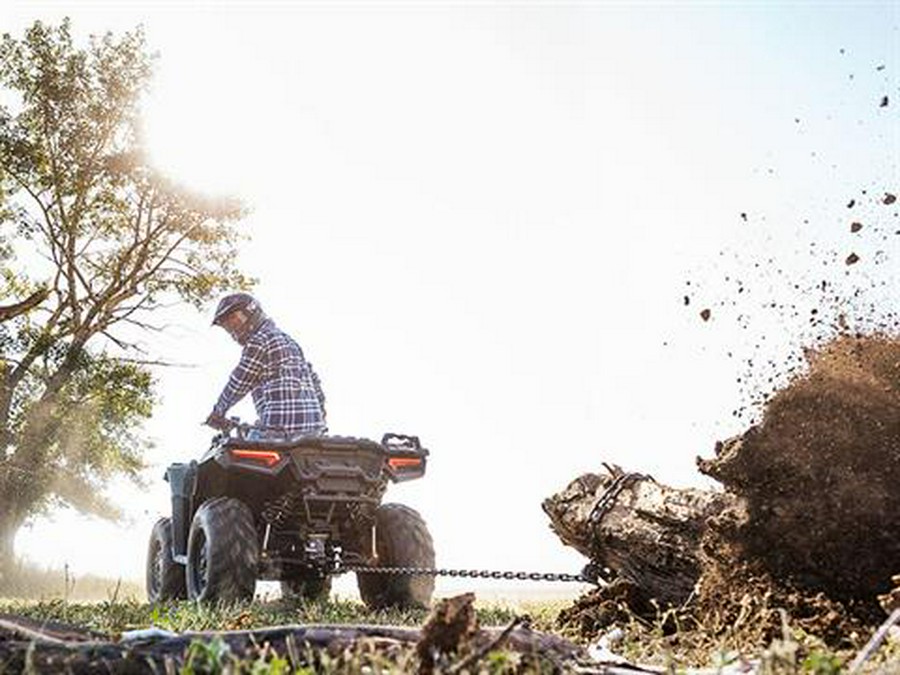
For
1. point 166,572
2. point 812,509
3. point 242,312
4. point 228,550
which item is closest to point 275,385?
point 242,312

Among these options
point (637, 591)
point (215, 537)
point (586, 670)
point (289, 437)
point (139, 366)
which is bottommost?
point (586, 670)

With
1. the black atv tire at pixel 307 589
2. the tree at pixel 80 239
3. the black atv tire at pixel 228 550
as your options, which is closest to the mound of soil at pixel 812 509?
the black atv tire at pixel 228 550

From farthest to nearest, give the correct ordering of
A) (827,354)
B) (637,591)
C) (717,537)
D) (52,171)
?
(52,171) → (637,591) → (827,354) → (717,537)

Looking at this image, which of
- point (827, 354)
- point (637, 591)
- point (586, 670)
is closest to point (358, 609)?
point (637, 591)

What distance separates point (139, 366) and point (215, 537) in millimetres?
16690

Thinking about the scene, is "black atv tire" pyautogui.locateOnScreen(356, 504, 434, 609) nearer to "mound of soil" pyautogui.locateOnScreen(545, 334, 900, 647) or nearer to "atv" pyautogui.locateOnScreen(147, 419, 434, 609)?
"atv" pyautogui.locateOnScreen(147, 419, 434, 609)

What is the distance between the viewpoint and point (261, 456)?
816cm

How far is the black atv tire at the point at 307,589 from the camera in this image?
9164 millimetres

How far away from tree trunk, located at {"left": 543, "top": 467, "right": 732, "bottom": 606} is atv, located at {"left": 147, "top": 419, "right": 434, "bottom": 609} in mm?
1333

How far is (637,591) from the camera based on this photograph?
7.25 metres

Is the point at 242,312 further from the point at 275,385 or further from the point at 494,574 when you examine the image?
the point at 494,574

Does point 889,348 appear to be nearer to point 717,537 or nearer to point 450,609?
point 717,537

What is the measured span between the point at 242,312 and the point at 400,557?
262 cm

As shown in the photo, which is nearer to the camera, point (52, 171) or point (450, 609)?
point (450, 609)
